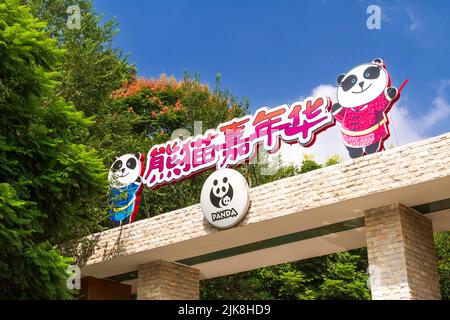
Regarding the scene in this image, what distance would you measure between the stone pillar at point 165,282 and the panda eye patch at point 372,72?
18.9 ft

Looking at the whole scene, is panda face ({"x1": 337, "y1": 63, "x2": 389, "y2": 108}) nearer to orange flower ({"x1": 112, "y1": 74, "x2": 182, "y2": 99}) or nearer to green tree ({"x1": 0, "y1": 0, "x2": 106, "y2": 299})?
green tree ({"x1": 0, "y1": 0, "x2": 106, "y2": 299})

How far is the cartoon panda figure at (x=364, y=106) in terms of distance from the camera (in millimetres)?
11375

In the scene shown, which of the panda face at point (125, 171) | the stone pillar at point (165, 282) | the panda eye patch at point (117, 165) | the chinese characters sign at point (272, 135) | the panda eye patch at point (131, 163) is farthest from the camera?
the panda eye patch at point (117, 165)

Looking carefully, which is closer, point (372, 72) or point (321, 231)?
point (372, 72)

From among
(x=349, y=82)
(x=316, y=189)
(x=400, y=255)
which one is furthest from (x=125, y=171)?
(x=400, y=255)

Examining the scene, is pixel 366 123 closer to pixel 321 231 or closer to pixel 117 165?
pixel 321 231

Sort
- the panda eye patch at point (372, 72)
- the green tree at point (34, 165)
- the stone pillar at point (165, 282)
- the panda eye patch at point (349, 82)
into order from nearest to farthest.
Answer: the green tree at point (34, 165)
the panda eye patch at point (372, 72)
the panda eye patch at point (349, 82)
the stone pillar at point (165, 282)

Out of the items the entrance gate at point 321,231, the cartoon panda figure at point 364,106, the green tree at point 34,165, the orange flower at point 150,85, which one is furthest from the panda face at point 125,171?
the orange flower at point 150,85

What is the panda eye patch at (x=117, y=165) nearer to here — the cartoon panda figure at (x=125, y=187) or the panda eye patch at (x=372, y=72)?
the cartoon panda figure at (x=125, y=187)

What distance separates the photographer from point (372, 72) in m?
11.9

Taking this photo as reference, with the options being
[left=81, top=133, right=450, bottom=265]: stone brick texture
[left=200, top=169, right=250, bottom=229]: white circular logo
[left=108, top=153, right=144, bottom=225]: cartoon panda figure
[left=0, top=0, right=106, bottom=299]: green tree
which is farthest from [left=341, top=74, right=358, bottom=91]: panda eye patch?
[left=108, top=153, right=144, bottom=225]: cartoon panda figure

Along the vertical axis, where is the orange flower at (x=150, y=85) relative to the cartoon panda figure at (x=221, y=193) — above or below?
above

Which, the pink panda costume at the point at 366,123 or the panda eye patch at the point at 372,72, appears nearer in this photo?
the pink panda costume at the point at 366,123

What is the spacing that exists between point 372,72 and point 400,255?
343cm
